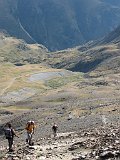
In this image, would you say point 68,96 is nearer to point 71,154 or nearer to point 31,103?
point 31,103

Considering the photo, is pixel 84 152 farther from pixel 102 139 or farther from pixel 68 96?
pixel 68 96

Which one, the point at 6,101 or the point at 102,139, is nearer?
the point at 102,139

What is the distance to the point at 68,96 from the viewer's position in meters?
162

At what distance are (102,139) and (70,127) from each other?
132 feet

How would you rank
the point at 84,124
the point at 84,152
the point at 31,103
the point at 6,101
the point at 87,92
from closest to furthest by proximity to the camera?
the point at 84,152 < the point at 84,124 < the point at 31,103 < the point at 87,92 < the point at 6,101

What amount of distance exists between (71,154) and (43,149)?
416cm

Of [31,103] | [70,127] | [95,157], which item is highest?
[31,103]

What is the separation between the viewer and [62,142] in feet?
129

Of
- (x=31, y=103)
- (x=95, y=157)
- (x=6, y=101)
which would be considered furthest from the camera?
(x=6, y=101)

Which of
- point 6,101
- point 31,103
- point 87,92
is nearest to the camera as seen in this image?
point 31,103

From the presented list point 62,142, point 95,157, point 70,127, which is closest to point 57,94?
point 70,127

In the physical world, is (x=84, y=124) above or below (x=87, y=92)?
below

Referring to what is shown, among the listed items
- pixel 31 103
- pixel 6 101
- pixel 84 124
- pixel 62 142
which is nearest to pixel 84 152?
pixel 62 142

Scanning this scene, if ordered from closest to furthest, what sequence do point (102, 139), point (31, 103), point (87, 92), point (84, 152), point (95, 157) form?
1. point (95, 157)
2. point (84, 152)
3. point (102, 139)
4. point (31, 103)
5. point (87, 92)
